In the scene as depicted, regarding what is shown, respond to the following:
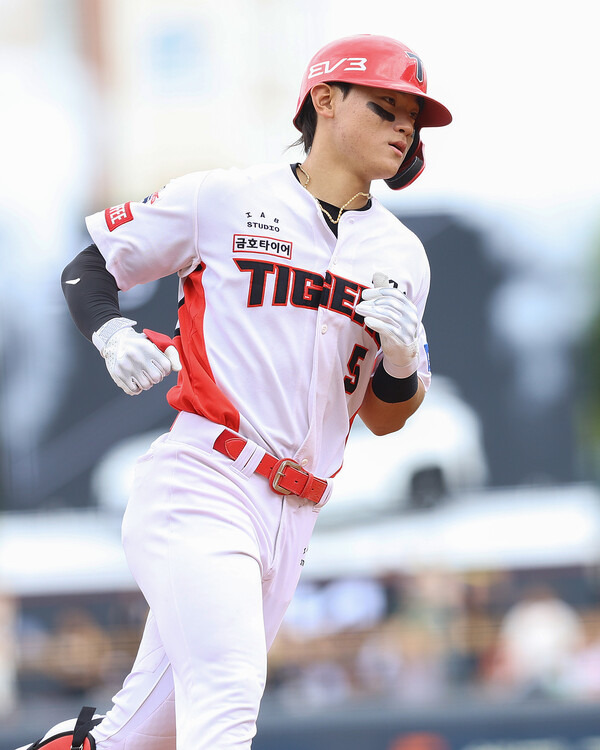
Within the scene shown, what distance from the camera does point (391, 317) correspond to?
3.04 metres

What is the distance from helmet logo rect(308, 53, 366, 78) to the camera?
3.23m

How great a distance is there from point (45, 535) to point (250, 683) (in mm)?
7803

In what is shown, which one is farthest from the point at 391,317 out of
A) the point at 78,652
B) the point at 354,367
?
the point at 78,652

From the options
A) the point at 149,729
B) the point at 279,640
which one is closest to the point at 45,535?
the point at 279,640

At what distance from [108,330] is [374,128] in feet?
3.04

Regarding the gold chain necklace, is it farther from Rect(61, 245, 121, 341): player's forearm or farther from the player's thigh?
the player's thigh

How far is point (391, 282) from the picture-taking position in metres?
3.28

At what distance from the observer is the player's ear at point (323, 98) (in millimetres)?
3342

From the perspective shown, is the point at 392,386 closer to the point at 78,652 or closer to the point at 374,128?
the point at 374,128

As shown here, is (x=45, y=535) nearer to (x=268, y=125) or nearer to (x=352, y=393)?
(x=268, y=125)

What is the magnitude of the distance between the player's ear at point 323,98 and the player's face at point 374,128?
3 cm

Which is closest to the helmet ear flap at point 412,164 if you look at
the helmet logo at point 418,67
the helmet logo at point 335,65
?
the helmet logo at point 418,67

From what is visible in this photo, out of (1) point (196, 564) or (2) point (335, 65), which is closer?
(1) point (196, 564)

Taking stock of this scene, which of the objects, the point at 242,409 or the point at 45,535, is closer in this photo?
the point at 242,409
